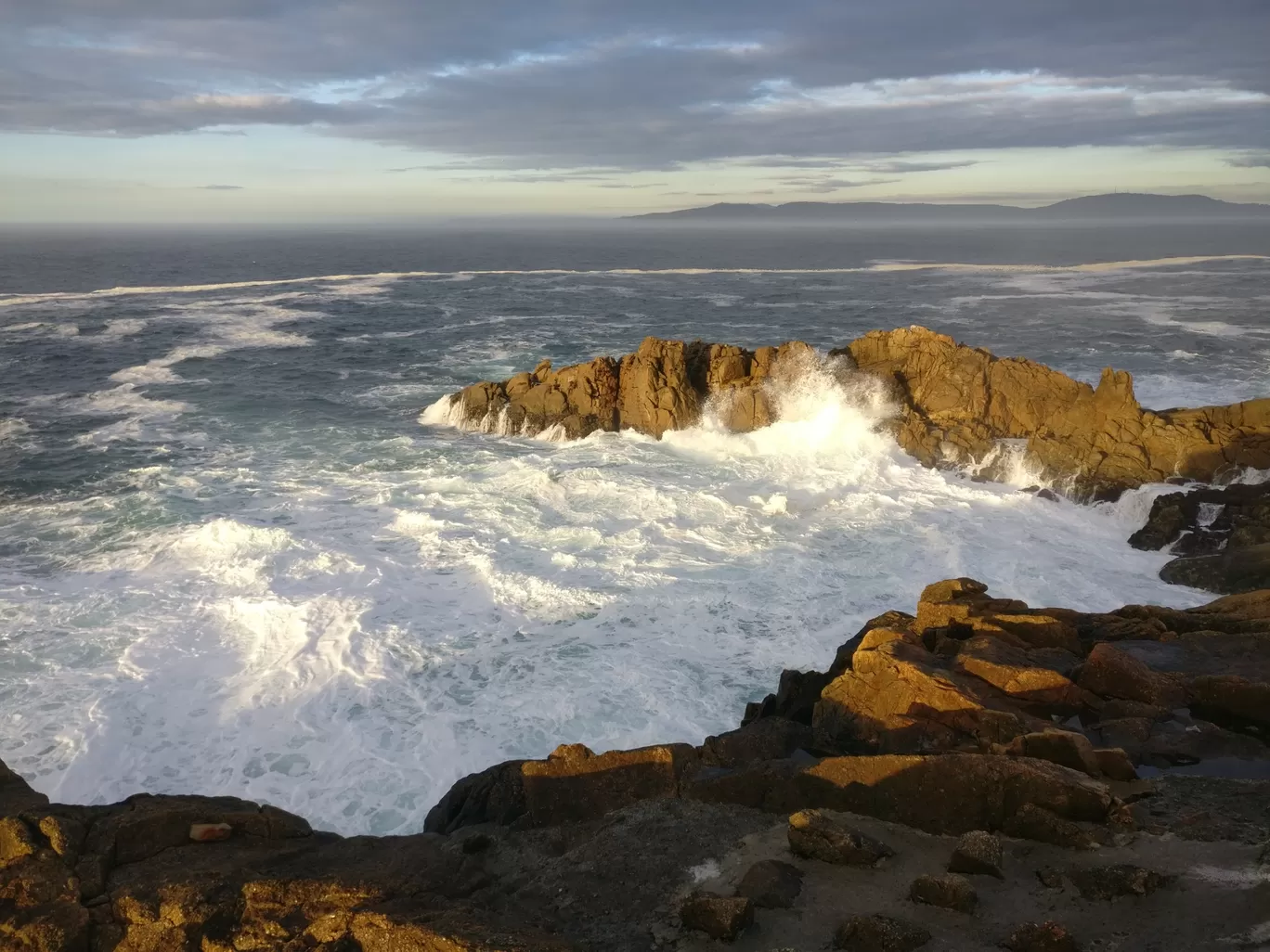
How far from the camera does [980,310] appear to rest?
5566 centimetres

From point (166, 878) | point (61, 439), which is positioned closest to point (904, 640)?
point (166, 878)

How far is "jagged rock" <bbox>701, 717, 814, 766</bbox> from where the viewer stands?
31.7 ft

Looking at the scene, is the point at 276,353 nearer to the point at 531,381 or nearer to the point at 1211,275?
the point at 531,381

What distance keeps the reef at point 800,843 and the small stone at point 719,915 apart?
0.02 meters

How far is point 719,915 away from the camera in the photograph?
655cm

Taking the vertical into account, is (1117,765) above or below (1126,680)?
below

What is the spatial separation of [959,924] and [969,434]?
799 inches

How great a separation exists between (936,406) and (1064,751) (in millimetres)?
19313

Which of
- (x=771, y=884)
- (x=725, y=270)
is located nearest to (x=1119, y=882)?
(x=771, y=884)

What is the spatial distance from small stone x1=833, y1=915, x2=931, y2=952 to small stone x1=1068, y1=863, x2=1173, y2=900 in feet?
4.66

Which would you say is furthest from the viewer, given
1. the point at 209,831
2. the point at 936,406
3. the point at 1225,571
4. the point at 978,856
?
the point at 936,406

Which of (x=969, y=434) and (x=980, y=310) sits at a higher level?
(x=980, y=310)

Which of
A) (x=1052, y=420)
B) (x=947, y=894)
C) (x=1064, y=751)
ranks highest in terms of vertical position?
(x=1052, y=420)

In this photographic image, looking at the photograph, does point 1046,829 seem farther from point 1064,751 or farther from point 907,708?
point 907,708
